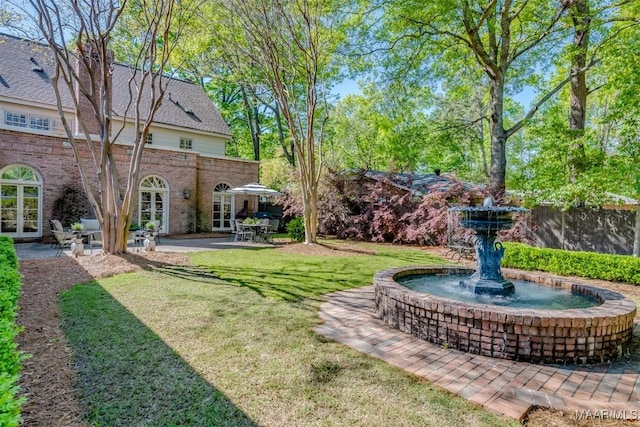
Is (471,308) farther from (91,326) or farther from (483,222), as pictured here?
(91,326)

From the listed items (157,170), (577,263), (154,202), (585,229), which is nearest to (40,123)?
(157,170)

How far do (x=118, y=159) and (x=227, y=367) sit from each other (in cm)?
1407

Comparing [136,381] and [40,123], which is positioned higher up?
[40,123]

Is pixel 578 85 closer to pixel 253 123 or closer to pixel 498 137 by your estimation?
A: pixel 498 137

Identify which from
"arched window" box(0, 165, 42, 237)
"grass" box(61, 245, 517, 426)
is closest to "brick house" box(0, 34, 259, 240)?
"arched window" box(0, 165, 42, 237)

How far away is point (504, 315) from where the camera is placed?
3902 mm

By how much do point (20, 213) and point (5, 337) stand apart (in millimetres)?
13345

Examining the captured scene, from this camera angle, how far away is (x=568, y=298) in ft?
17.8

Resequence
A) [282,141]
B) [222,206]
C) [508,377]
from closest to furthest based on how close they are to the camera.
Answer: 1. [508,377]
2. [222,206]
3. [282,141]

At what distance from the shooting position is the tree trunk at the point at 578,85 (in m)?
10.5

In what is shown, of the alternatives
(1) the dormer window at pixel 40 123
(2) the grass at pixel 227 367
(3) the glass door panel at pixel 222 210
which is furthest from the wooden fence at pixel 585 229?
(1) the dormer window at pixel 40 123

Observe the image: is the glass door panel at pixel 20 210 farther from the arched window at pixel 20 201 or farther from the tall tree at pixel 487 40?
the tall tree at pixel 487 40

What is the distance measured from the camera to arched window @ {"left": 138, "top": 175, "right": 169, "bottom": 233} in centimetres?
1588

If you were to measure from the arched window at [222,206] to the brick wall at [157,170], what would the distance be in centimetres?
34
